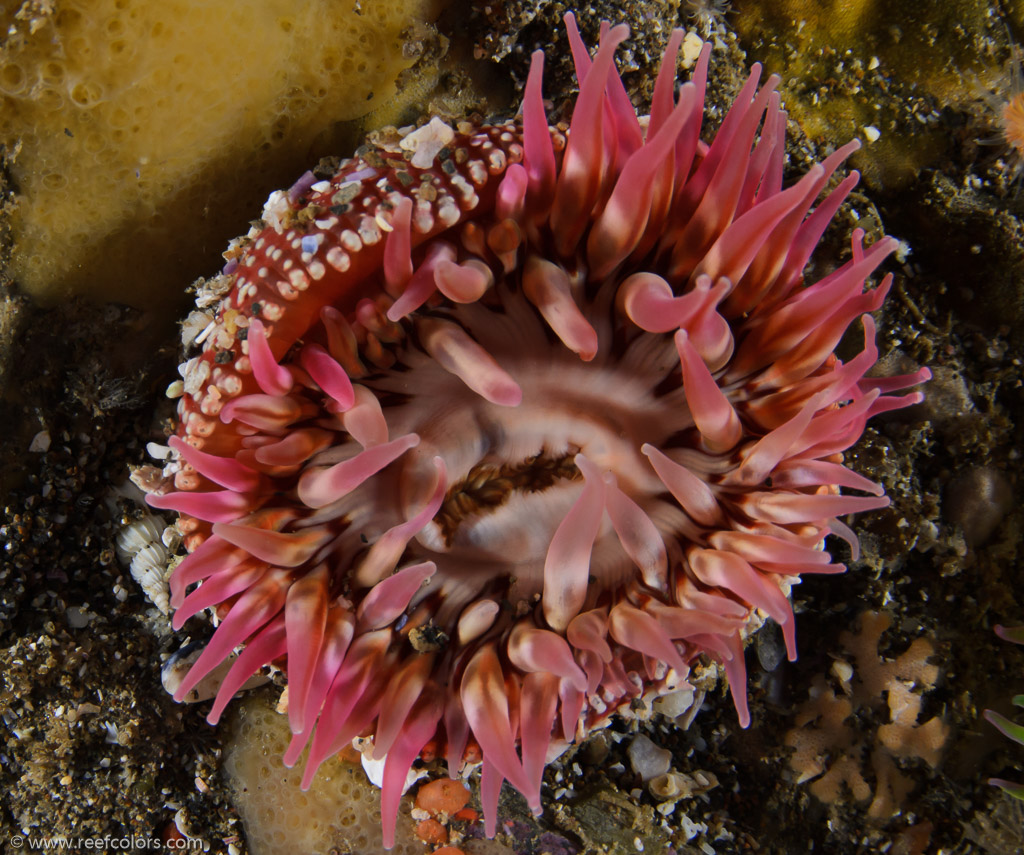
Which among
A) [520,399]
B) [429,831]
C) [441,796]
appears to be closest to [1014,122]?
[520,399]

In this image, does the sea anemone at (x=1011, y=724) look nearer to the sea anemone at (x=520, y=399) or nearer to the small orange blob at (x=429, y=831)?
the sea anemone at (x=520, y=399)

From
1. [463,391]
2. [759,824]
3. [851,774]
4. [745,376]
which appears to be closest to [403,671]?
[463,391]

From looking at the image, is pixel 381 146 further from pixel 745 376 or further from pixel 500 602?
pixel 500 602

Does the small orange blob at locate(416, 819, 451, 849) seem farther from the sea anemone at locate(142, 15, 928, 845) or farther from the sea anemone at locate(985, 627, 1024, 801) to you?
the sea anemone at locate(985, 627, 1024, 801)

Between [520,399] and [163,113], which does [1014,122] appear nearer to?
[520,399]

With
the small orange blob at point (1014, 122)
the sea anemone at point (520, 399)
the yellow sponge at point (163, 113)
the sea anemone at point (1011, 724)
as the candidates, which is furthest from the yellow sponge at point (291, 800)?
the small orange blob at point (1014, 122)
